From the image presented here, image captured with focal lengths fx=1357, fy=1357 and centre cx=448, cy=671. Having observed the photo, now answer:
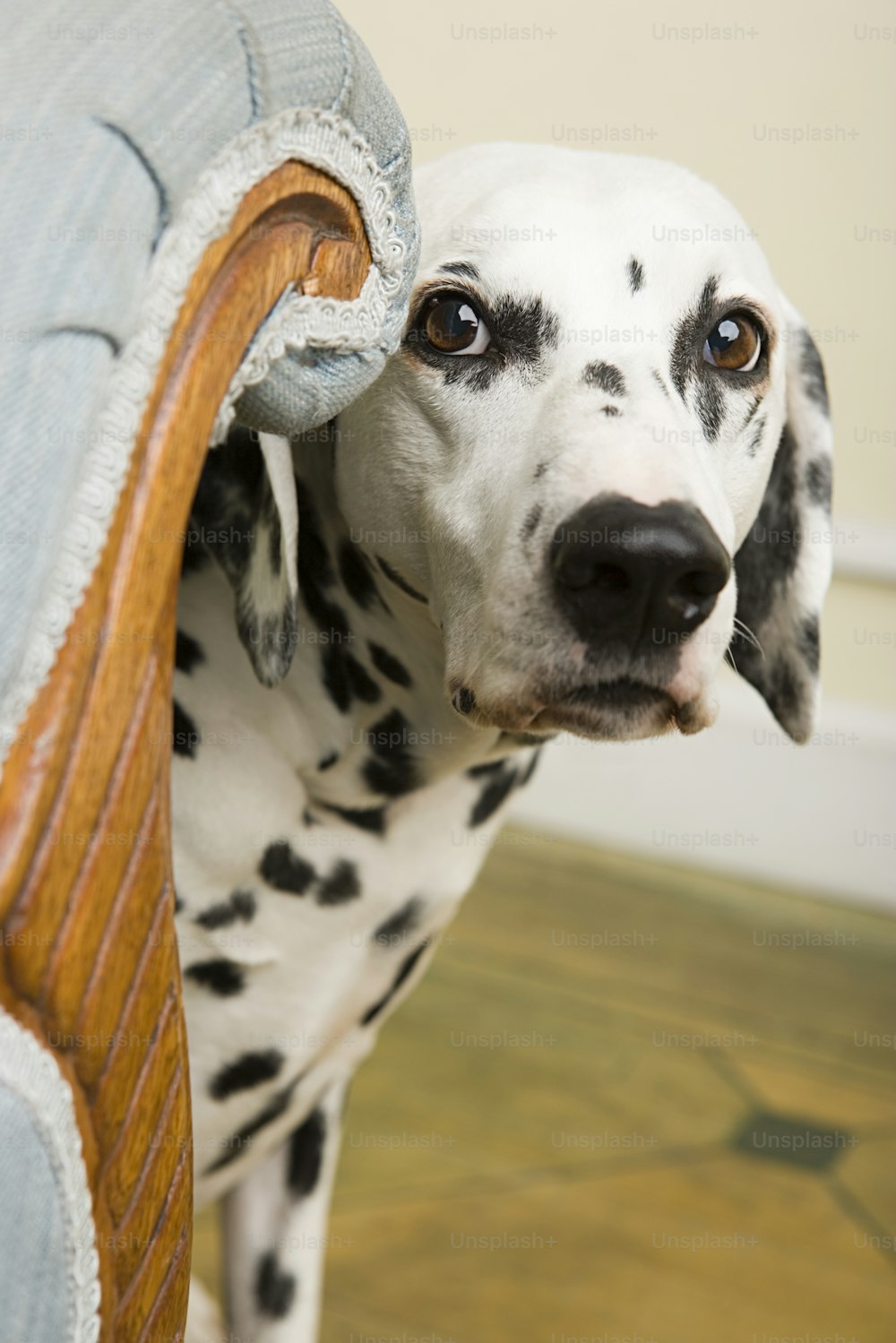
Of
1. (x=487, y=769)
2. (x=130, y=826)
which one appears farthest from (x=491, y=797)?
(x=130, y=826)

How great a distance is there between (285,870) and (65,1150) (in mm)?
659

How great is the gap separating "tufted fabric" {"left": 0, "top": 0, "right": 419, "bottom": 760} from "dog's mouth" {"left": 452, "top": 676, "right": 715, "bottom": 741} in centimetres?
46

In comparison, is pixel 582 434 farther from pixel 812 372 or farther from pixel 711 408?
pixel 812 372

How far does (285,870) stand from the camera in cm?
122

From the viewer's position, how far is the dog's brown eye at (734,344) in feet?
3.86

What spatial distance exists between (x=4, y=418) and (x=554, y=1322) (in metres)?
1.47

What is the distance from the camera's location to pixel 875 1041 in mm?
2398

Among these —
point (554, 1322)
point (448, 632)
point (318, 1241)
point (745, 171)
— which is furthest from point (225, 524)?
point (745, 171)

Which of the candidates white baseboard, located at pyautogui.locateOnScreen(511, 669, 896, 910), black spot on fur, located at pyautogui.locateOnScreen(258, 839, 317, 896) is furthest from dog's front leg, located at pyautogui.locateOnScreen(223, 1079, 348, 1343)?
white baseboard, located at pyautogui.locateOnScreen(511, 669, 896, 910)

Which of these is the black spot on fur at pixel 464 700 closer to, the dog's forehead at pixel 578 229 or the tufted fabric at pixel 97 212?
the dog's forehead at pixel 578 229

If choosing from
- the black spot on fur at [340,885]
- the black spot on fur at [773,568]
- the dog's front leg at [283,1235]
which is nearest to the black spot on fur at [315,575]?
the black spot on fur at [340,885]

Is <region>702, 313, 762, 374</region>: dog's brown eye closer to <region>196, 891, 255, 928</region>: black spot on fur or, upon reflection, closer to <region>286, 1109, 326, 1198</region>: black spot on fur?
<region>196, 891, 255, 928</region>: black spot on fur

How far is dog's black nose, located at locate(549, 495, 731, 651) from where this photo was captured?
0.90m

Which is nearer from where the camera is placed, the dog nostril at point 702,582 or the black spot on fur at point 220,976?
the dog nostril at point 702,582
